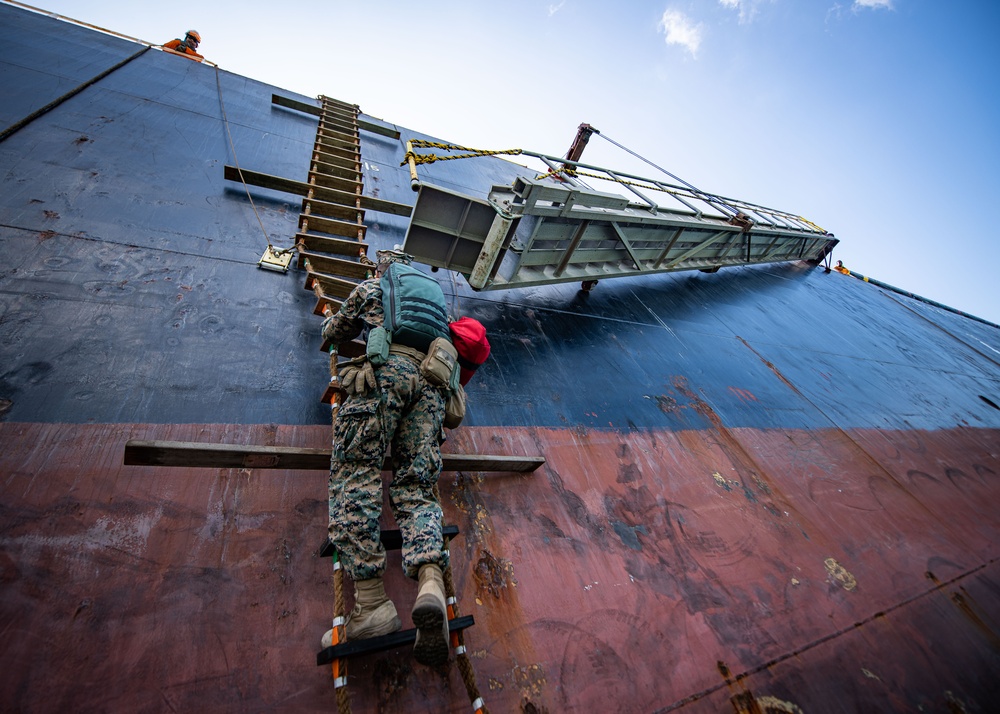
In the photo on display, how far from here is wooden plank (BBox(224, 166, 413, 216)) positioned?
4.93 meters

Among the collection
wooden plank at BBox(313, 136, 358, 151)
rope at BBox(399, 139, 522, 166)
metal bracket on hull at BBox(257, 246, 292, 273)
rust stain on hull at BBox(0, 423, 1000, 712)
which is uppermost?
rope at BBox(399, 139, 522, 166)

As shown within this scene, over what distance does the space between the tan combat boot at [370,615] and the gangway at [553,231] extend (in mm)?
3113

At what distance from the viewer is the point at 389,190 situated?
21.3ft

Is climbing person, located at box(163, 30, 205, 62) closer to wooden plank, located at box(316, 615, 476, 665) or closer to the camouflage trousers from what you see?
the camouflage trousers

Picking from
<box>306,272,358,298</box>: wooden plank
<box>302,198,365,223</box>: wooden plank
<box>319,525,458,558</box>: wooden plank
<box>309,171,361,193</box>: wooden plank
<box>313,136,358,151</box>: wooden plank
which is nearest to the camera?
<box>319,525,458,558</box>: wooden plank

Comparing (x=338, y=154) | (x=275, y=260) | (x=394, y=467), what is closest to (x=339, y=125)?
(x=338, y=154)

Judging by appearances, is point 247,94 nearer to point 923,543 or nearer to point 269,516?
point 269,516

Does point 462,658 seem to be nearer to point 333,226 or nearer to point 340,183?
point 333,226

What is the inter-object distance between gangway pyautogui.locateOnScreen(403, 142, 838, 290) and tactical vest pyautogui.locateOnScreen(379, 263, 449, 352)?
4.16 feet

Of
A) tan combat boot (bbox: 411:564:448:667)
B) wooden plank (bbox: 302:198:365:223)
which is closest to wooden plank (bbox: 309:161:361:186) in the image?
wooden plank (bbox: 302:198:365:223)

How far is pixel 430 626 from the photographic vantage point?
5.75 feet

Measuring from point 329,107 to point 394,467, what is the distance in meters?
8.92

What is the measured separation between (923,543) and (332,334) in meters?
6.36

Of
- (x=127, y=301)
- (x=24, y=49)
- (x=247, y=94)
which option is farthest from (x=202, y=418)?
(x=247, y=94)
